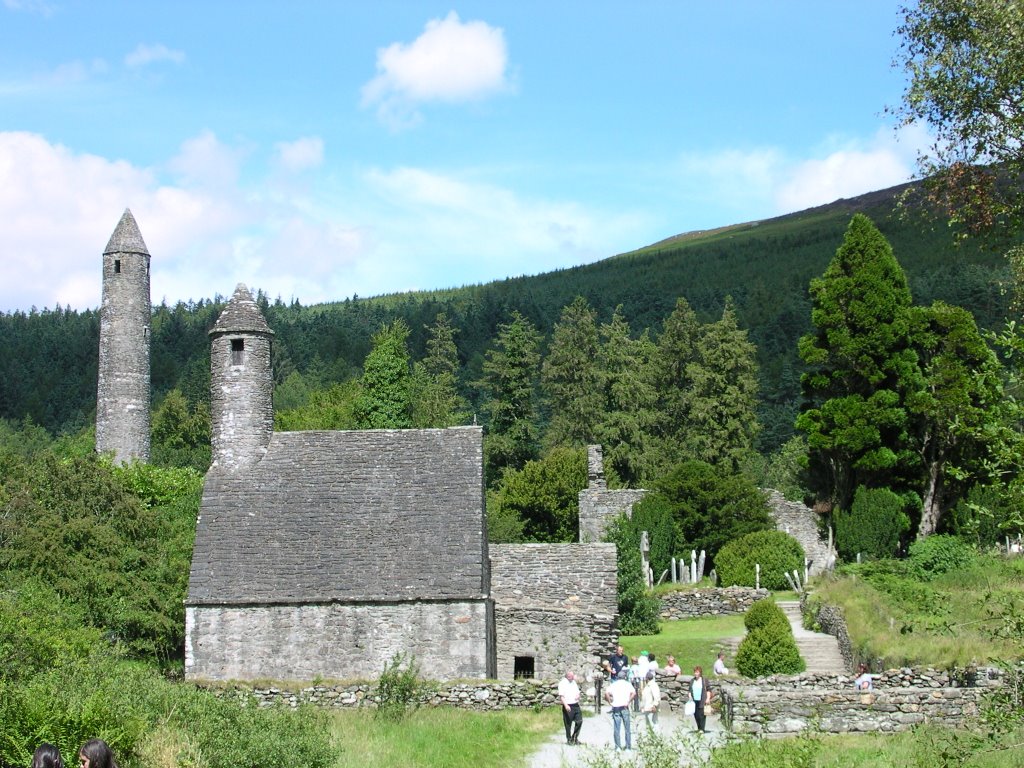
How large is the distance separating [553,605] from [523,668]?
71.4 inches

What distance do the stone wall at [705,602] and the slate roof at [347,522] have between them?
1146 centimetres

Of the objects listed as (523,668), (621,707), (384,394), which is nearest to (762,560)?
(523,668)

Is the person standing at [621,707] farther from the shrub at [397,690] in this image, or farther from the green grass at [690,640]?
the green grass at [690,640]

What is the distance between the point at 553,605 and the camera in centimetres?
3042

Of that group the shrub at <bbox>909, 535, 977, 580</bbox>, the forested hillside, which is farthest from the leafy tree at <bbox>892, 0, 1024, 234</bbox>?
the forested hillside

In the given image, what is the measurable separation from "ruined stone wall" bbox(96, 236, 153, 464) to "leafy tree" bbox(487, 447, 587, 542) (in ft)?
55.3

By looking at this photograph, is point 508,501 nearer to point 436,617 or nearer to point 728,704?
point 436,617

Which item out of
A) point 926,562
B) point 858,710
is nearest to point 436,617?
point 858,710

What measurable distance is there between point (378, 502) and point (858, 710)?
1253 centimetres

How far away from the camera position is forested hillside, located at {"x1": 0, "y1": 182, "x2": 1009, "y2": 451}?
384ft

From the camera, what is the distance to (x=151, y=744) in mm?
15672

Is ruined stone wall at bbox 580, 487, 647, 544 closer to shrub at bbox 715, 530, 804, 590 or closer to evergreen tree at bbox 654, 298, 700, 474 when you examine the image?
shrub at bbox 715, 530, 804, 590

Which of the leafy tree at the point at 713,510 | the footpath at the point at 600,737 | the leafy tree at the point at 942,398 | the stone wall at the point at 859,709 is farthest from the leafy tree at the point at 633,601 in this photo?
the stone wall at the point at 859,709

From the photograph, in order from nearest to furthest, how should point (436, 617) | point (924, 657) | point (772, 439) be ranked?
point (924, 657), point (436, 617), point (772, 439)
